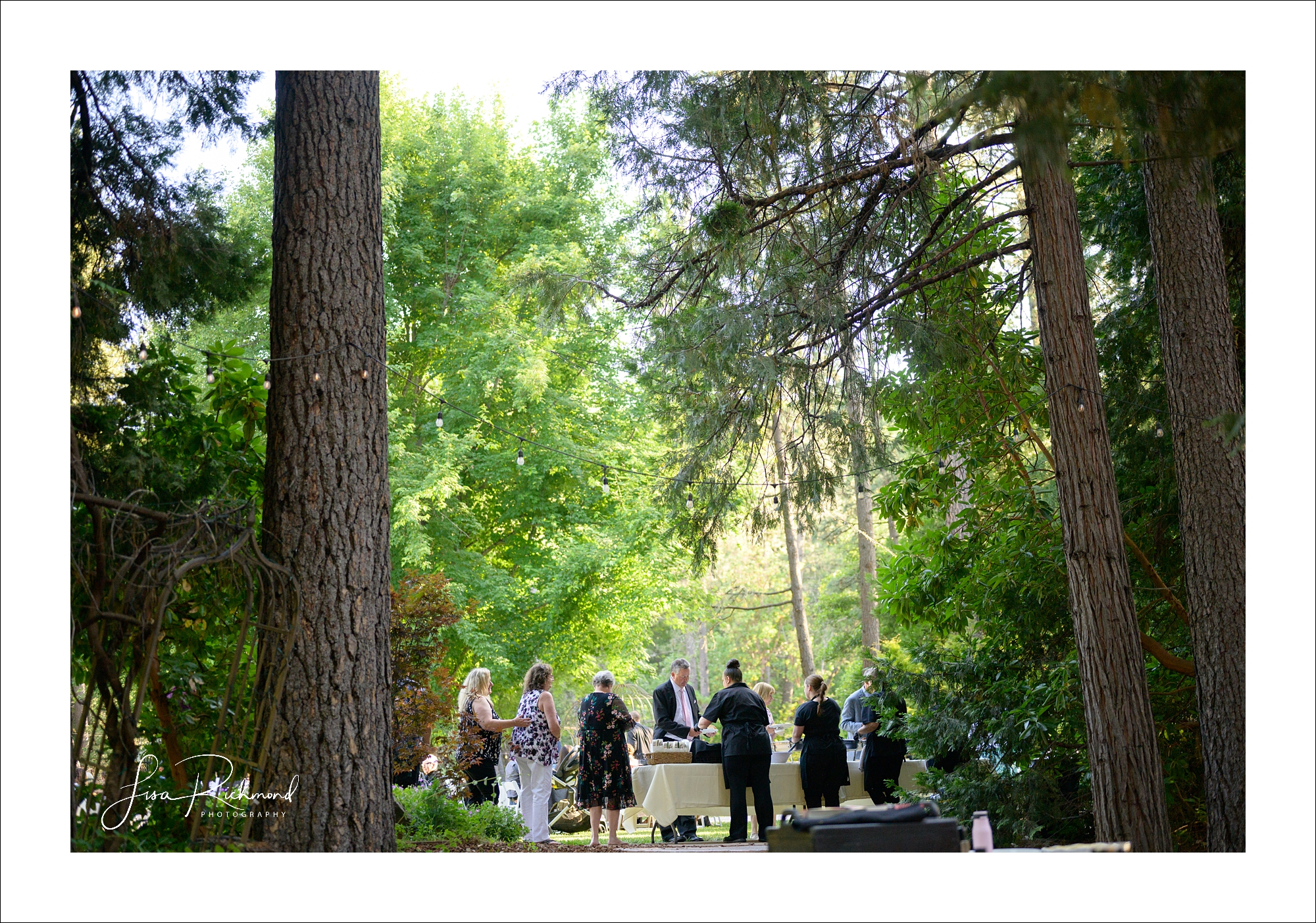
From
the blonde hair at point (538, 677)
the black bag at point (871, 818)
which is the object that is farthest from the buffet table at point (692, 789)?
the black bag at point (871, 818)

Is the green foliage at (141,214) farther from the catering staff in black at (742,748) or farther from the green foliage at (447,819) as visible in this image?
the catering staff in black at (742,748)

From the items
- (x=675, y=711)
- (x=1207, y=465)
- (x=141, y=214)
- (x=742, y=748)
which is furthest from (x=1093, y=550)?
(x=141, y=214)

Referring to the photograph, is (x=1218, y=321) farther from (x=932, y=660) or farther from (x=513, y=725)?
(x=513, y=725)

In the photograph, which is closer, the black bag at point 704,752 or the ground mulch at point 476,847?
the ground mulch at point 476,847

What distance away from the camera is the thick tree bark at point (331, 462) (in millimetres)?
3975

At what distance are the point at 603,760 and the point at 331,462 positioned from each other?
11.1ft

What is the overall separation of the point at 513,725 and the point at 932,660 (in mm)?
2799

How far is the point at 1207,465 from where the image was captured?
17.1 feet

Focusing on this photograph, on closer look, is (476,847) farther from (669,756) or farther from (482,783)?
(669,756)

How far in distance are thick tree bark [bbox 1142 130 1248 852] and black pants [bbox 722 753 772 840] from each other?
273 cm

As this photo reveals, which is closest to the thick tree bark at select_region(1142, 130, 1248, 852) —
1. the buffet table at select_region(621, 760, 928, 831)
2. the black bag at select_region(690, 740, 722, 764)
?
the buffet table at select_region(621, 760, 928, 831)
